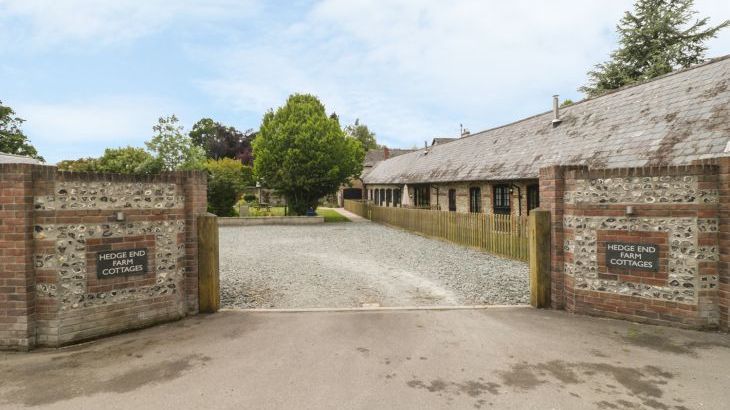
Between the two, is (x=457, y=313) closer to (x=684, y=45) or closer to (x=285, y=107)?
(x=285, y=107)

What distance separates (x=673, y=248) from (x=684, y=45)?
2889 cm

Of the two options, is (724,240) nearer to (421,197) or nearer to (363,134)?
(421,197)

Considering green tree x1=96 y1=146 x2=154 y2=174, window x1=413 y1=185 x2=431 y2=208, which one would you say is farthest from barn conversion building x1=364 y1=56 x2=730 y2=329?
green tree x1=96 y1=146 x2=154 y2=174

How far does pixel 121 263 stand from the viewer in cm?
598

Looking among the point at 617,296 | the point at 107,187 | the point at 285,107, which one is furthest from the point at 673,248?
the point at 285,107

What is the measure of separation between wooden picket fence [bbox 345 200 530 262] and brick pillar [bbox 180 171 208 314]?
31.7 ft

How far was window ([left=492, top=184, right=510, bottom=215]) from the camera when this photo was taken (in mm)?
19406

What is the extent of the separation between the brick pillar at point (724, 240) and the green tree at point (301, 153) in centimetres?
2267

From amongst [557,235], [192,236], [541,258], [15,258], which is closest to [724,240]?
[557,235]

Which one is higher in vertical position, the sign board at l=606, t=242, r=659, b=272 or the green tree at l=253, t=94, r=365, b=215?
the green tree at l=253, t=94, r=365, b=215

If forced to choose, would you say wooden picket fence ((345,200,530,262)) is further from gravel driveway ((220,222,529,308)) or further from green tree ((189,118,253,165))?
green tree ((189,118,253,165))

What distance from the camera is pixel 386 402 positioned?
3.96m

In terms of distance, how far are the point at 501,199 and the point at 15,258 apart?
18694 mm

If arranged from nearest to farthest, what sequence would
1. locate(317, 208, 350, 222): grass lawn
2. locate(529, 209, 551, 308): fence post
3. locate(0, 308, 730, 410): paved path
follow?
locate(0, 308, 730, 410): paved path, locate(529, 209, 551, 308): fence post, locate(317, 208, 350, 222): grass lawn
